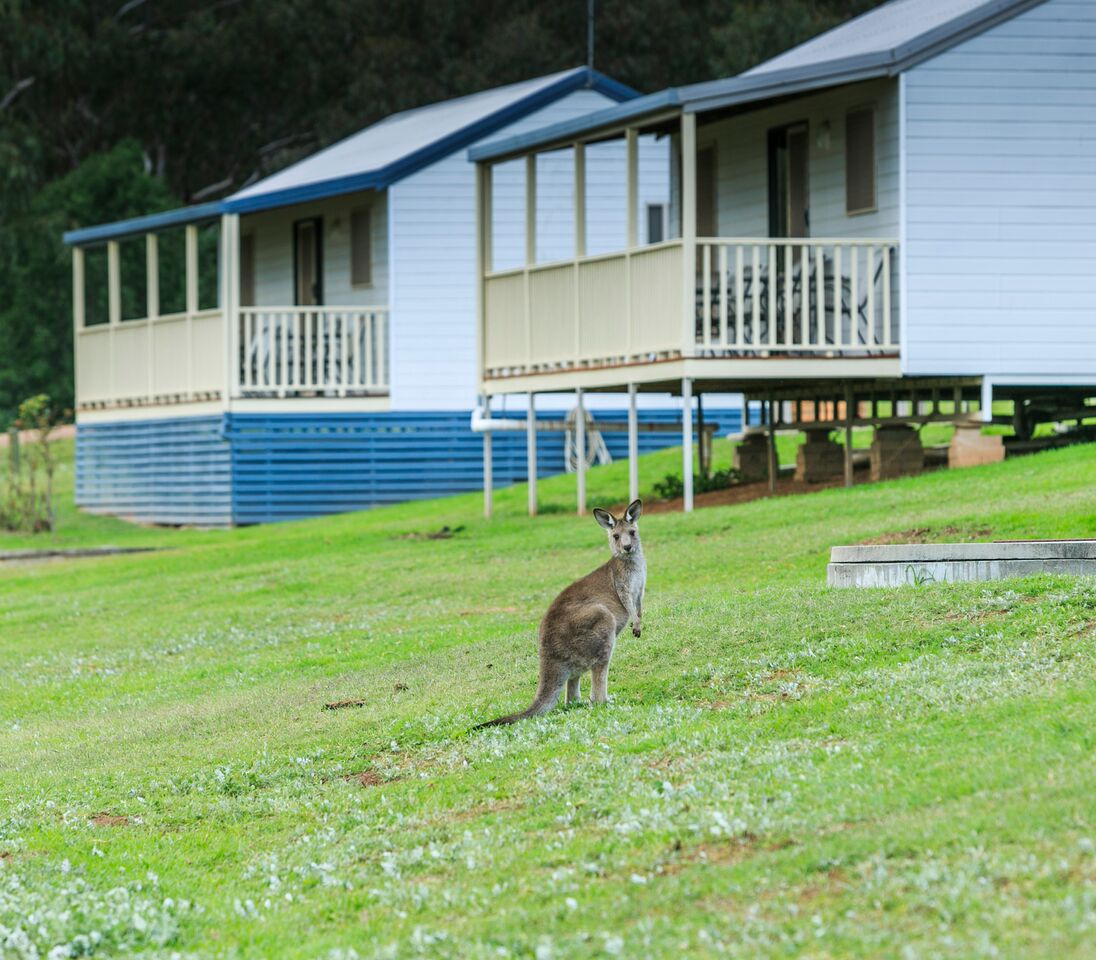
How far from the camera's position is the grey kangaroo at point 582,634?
1090 cm

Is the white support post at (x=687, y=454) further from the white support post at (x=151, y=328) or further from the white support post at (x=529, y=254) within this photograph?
the white support post at (x=151, y=328)

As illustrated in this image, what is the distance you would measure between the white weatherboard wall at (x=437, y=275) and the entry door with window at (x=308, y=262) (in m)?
3.47

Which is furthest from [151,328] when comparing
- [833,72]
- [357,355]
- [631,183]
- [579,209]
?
[833,72]

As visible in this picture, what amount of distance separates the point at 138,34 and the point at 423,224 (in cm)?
2839

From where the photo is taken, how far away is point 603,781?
9.17 meters

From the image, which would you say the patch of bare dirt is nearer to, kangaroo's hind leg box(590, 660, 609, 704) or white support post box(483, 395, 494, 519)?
kangaroo's hind leg box(590, 660, 609, 704)

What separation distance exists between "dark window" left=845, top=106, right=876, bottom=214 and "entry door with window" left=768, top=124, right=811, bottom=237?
111cm

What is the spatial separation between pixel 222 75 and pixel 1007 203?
4000 centimetres

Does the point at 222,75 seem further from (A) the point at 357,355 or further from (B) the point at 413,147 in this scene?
(A) the point at 357,355

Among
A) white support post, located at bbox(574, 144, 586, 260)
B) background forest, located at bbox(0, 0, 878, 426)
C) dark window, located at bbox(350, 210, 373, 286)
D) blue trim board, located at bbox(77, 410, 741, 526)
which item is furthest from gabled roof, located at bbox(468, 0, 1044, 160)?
background forest, located at bbox(0, 0, 878, 426)

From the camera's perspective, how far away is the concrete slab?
494 inches

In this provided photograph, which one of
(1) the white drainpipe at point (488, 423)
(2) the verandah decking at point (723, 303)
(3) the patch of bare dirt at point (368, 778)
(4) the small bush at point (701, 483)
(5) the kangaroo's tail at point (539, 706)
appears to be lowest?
(3) the patch of bare dirt at point (368, 778)

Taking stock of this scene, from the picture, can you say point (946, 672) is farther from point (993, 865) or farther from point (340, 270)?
point (340, 270)

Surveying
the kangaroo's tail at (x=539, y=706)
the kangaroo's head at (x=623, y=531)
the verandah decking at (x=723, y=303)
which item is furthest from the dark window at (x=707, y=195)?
the kangaroo's tail at (x=539, y=706)
